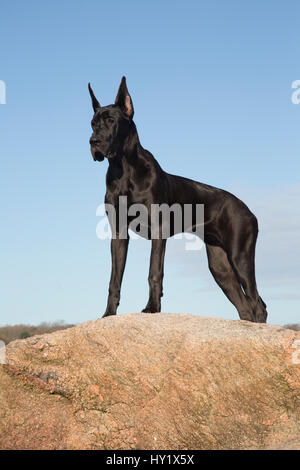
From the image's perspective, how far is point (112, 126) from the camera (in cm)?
839

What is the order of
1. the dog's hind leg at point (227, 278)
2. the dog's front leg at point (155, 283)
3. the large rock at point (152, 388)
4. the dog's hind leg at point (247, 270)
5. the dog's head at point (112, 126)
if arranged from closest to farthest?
the large rock at point (152, 388)
the dog's front leg at point (155, 283)
the dog's head at point (112, 126)
the dog's hind leg at point (247, 270)
the dog's hind leg at point (227, 278)

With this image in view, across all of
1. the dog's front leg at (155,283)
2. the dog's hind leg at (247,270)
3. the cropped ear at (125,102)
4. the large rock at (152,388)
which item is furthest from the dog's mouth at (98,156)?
the dog's hind leg at (247,270)

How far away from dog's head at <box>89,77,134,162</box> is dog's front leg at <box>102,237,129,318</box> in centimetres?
126

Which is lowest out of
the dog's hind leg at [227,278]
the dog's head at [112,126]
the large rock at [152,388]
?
the large rock at [152,388]

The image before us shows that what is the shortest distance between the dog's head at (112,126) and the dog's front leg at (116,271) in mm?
1265

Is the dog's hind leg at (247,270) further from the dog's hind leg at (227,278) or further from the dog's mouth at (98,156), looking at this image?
the dog's mouth at (98,156)

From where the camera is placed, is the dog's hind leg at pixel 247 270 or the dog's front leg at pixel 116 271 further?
the dog's hind leg at pixel 247 270

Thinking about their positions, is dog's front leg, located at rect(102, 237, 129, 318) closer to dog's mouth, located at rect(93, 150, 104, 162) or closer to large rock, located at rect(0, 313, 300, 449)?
large rock, located at rect(0, 313, 300, 449)

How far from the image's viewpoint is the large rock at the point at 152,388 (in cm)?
686

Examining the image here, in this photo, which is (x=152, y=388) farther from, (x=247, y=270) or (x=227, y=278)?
(x=227, y=278)

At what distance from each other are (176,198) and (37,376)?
11.6ft

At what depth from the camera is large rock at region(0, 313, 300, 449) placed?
22.5ft

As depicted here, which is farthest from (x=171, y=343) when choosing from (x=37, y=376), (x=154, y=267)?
(x=37, y=376)

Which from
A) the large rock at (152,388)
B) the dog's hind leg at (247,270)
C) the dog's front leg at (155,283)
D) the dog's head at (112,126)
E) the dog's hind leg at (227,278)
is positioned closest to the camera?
the large rock at (152,388)
